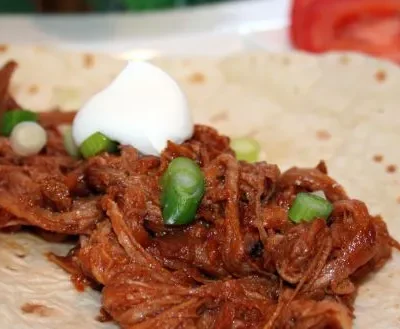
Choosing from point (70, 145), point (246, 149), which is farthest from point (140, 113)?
point (246, 149)

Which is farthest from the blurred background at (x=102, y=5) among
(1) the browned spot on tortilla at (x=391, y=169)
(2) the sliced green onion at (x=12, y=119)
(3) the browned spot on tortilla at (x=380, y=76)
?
(1) the browned spot on tortilla at (x=391, y=169)

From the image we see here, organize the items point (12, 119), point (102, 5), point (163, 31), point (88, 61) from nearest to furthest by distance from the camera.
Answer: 1. point (12, 119)
2. point (88, 61)
3. point (163, 31)
4. point (102, 5)

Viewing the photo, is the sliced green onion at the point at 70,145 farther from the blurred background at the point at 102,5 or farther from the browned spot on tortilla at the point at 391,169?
the blurred background at the point at 102,5

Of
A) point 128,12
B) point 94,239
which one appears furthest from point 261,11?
point 94,239

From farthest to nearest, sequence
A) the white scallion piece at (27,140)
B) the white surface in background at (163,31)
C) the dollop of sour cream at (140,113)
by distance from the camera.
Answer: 1. the white surface in background at (163,31)
2. the white scallion piece at (27,140)
3. the dollop of sour cream at (140,113)

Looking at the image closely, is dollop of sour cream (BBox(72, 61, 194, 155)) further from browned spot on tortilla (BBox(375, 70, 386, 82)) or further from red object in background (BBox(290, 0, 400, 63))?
red object in background (BBox(290, 0, 400, 63))

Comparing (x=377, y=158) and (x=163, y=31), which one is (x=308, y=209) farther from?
(x=163, y=31)
